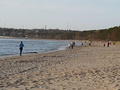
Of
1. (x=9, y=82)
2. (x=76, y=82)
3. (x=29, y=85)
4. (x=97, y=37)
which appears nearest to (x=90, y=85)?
(x=76, y=82)

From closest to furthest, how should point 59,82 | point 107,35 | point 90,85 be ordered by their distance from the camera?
1. point 90,85
2. point 59,82
3. point 107,35

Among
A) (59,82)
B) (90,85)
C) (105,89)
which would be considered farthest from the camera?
(59,82)

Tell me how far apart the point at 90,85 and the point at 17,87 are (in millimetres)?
2511

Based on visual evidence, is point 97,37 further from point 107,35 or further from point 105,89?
point 105,89

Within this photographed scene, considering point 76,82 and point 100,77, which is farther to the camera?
point 100,77

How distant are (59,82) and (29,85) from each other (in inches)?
47.7

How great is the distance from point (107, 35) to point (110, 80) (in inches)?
5564

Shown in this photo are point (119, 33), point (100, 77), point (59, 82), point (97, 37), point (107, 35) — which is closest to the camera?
point (59, 82)

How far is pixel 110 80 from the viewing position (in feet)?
33.3

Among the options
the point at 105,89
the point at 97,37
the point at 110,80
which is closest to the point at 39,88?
the point at 105,89

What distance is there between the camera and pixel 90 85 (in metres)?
9.25

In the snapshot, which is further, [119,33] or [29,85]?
[119,33]

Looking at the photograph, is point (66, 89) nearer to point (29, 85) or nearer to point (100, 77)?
point (29, 85)

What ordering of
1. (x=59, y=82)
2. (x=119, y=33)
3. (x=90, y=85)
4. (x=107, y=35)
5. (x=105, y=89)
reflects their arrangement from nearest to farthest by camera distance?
(x=105, y=89) < (x=90, y=85) < (x=59, y=82) < (x=119, y=33) < (x=107, y=35)
